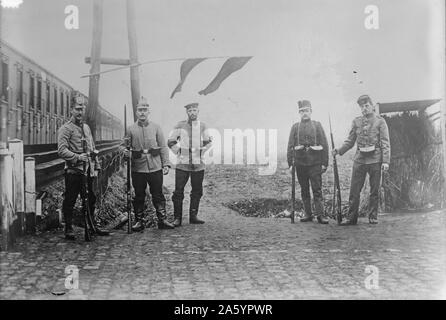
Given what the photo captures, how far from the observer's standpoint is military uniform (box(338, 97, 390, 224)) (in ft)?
21.9

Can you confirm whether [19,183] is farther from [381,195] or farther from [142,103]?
[381,195]

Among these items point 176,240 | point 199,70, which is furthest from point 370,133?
point 176,240

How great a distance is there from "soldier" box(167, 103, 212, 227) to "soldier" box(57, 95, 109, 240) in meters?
1.03

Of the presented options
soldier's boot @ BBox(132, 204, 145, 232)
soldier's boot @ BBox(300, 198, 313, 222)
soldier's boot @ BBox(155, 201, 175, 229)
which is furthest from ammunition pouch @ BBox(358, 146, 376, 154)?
soldier's boot @ BBox(132, 204, 145, 232)

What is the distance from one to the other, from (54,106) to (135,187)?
339cm

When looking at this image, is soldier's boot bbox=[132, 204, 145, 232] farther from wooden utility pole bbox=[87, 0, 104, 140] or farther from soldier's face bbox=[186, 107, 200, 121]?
soldier's face bbox=[186, 107, 200, 121]

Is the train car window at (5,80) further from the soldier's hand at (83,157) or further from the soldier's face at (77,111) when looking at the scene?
the soldier's hand at (83,157)

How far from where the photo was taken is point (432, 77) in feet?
21.4

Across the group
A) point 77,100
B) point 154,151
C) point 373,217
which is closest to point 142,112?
point 154,151

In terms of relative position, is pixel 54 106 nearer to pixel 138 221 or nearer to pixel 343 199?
pixel 138 221

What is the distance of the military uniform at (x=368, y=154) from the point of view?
21.9 feet
